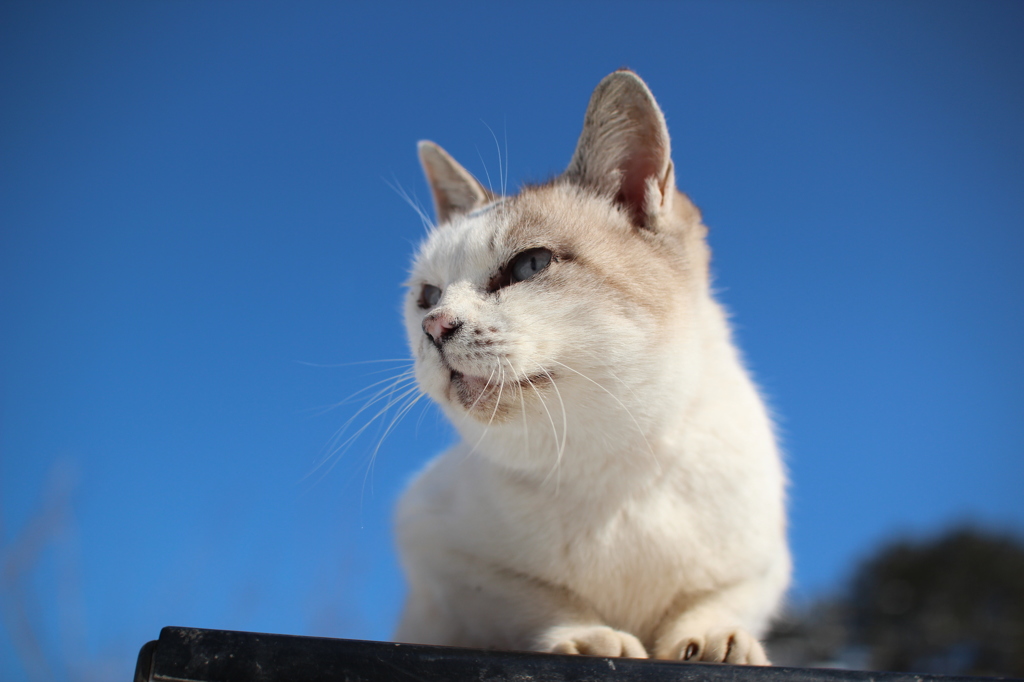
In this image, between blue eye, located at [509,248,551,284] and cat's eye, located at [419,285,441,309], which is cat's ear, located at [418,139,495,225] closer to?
cat's eye, located at [419,285,441,309]

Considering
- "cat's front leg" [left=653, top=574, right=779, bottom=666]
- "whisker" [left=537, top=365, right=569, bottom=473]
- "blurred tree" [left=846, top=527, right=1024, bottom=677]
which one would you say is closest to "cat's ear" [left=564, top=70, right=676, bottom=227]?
"whisker" [left=537, top=365, right=569, bottom=473]

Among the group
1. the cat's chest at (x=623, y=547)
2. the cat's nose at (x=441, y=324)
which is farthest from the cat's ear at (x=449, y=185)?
the cat's chest at (x=623, y=547)

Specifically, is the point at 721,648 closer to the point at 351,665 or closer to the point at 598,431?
the point at 598,431

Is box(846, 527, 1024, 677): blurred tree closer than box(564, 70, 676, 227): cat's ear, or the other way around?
box(564, 70, 676, 227): cat's ear

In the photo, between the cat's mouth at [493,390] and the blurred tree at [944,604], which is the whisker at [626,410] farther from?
the blurred tree at [944,604]

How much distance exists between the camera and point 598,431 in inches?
66.0

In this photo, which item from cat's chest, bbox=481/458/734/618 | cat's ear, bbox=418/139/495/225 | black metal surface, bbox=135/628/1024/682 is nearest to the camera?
black metal surface, bbox=135/628/1024/682

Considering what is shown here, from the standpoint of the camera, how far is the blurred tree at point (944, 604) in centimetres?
1138

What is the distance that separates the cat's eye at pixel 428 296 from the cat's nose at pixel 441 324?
0.45 m

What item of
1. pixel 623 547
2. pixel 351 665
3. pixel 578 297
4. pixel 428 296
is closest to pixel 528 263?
pixel 578 297

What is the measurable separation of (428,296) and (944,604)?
14601 mm

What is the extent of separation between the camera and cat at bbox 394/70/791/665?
5.20 ft

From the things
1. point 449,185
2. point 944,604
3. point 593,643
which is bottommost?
point 593,643

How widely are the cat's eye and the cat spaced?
1.4 inches
